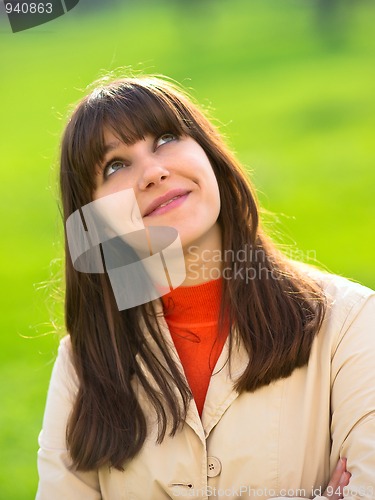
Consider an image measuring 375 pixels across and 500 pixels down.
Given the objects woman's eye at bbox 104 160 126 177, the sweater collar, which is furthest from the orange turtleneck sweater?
woman's eye at bbox 104 160 126 177

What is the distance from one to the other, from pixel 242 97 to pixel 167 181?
8.37 metres

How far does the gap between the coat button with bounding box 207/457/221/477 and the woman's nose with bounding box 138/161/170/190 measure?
785 millimetres

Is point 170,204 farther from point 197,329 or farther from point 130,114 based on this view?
point 197,329

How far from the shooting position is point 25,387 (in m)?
5.09

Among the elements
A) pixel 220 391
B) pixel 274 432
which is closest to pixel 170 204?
pixel 220 391

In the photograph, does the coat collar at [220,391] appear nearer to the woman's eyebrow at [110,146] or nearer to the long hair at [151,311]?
the long hair at [151,311]

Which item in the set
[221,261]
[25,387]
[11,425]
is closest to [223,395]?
A: [221,261]

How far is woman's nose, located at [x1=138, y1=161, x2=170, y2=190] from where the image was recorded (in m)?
2.30

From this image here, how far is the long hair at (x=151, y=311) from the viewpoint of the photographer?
7.49ft

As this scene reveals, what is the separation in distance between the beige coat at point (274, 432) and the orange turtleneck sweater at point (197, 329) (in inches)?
3.2

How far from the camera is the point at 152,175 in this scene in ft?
7.55
